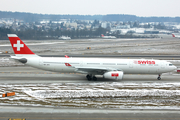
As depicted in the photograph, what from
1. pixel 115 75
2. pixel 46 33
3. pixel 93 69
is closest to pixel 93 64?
pixel 93 69

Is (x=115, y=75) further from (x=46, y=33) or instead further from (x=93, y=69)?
(x=46, y=33)

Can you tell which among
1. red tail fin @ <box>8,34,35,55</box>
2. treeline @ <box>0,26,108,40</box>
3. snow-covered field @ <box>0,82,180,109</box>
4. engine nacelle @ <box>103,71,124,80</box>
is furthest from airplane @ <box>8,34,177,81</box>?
treeline @ <box>0,26,108,40</box>

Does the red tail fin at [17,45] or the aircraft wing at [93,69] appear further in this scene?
the red tail fin at [17,45]

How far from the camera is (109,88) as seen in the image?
96.1 feet

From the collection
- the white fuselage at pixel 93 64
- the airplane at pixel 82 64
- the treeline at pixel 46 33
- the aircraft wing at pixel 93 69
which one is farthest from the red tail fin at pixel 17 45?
the treeline at pixel 46 33

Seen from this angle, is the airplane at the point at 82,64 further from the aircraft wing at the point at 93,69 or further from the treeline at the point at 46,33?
the treeline at the point at 46,33

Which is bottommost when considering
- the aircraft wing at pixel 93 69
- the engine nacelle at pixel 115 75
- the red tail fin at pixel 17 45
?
the engine nacelle at pixel 115 75

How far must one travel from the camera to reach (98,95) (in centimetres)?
2605

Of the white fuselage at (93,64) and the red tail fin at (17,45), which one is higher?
the red tail fin at (17,45)

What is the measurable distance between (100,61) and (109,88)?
6.53 m

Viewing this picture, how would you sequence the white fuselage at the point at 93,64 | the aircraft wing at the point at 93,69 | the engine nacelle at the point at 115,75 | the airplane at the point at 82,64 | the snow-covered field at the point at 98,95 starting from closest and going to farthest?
the snow-covered field at the point at 98,95
the engine nacelle at the point at 115,75
the aircraft wing at the point at 93,69
the airplane at the point at 82,64
the white fuselage at the point at 93,64

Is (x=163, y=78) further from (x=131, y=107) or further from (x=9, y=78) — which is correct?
(x=9, y=78)

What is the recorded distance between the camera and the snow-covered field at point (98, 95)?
2308 cm
